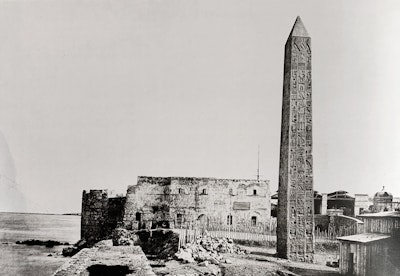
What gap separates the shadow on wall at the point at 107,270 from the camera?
976cm

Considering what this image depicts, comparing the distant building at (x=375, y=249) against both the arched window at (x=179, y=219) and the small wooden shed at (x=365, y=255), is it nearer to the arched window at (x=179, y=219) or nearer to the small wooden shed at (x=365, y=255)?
the small wooden shed at (x=365, y=255)

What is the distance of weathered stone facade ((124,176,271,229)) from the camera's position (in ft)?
83.0

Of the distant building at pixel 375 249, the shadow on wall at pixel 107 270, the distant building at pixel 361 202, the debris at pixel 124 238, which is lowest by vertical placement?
A: the debris at pixel 124 238

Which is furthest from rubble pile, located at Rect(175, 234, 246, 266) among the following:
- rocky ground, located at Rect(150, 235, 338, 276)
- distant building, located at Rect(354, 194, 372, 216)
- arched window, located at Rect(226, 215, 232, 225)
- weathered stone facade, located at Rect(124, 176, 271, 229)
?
distant building, located at Rect(354, 194, 372, 216)

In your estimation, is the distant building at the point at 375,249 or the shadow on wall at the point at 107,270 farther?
the distant building at the point at 375,249

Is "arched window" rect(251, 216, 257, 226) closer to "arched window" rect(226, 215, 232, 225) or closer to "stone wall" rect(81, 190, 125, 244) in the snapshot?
"arched window" rect(226, 215, 232, 225)

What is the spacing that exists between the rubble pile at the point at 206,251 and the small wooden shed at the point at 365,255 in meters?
3.07

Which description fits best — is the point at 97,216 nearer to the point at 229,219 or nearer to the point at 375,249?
the point at 229,219

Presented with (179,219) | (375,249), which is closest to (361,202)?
(179,219)

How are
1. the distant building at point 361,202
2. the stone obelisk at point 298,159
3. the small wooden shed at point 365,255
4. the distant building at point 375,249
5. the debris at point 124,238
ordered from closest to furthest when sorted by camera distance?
the distant building at point 375,249 < the small wooden shed at point 365,255 < the stone obelisk at point 298,159 < the debris at point 124,238 < the distant building at point 361,202

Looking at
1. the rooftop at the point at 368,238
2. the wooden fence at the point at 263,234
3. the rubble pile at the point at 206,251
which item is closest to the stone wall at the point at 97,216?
the wooden fence at the point at 263,234

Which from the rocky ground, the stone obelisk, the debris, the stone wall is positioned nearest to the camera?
the rocky ground

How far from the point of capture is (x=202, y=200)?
25672mm

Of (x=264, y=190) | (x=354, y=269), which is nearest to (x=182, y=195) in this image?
(x=264, y=190)
